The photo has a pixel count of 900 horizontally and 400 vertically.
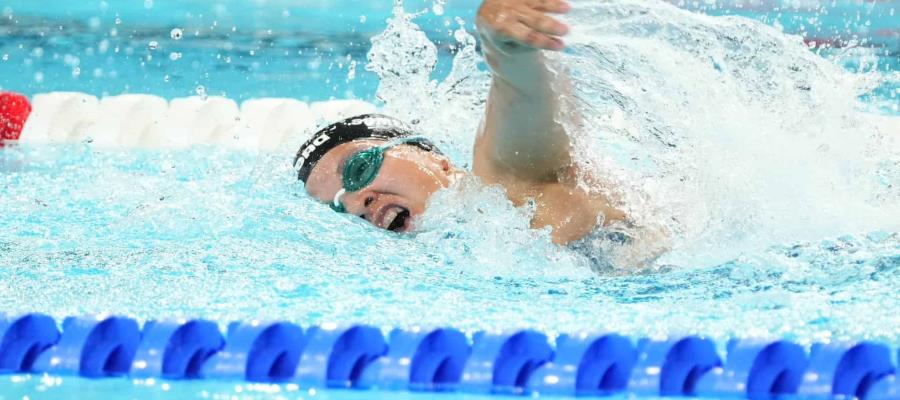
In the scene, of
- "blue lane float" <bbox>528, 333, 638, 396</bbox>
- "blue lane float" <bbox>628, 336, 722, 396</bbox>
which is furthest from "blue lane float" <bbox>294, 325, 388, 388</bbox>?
"blue lane float" <bbox>628, 336, 722, 396</bbox>

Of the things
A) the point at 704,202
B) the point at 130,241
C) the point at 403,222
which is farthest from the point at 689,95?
the point at 130,241

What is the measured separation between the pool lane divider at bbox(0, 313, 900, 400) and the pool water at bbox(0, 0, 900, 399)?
47 mm

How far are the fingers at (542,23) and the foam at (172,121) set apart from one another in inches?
112

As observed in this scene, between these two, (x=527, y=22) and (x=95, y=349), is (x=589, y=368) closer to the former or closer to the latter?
(x=527, y=22)

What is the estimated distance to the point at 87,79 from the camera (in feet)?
21.4

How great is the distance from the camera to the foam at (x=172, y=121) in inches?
184

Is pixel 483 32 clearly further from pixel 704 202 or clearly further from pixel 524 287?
pixel 704 202

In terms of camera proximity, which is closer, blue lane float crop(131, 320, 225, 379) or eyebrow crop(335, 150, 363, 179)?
blue lane float crop(131, 320, 225, 379)

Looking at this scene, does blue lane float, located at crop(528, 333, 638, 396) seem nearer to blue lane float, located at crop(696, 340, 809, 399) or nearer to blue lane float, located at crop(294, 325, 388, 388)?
blue lane float, located at crop(696, 340, 809, 399)

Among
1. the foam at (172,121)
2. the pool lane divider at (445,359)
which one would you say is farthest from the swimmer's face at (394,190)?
the foam at (172,121)

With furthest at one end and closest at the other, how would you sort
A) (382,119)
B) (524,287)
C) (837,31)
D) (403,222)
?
(837,31)
(382,119)
(403,222)
(524,287)

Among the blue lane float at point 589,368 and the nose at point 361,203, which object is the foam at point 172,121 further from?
the blue lane float at point 589,368

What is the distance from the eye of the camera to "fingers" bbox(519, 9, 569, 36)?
1.70 meters

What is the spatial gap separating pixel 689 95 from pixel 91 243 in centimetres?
157
